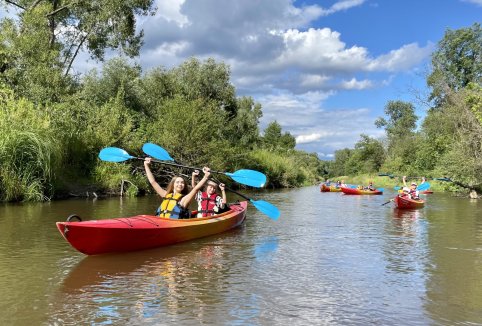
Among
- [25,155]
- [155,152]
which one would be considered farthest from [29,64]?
[155,152]

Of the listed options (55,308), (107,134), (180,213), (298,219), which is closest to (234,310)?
(55,308)

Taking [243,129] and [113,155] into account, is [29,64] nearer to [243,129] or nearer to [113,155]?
[113,155]

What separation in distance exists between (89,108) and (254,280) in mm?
17810

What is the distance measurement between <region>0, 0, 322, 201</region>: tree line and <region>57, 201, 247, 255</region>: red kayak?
8.17 meters

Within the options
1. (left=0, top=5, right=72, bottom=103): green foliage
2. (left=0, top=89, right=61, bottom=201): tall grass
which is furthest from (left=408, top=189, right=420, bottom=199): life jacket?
(left=0, top=5, right=72, bottom=103): green foliage

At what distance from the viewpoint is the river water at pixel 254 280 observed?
4.65 m

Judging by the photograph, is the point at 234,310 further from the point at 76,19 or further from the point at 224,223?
the point at 76,19

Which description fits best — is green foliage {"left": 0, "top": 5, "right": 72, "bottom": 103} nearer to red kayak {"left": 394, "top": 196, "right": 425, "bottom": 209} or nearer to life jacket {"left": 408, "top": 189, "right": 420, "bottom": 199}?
red kayak {"left": 394, "top": 196, "right": 425, "bottom": 209}

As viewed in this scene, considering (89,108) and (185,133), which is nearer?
(89,108)

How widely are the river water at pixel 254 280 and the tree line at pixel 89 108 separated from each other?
514cm

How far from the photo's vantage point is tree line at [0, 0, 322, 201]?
1493 cm

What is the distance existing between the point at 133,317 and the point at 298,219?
28.4 feet

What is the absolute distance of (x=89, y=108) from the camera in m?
21.7

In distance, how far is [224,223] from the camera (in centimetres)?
977
